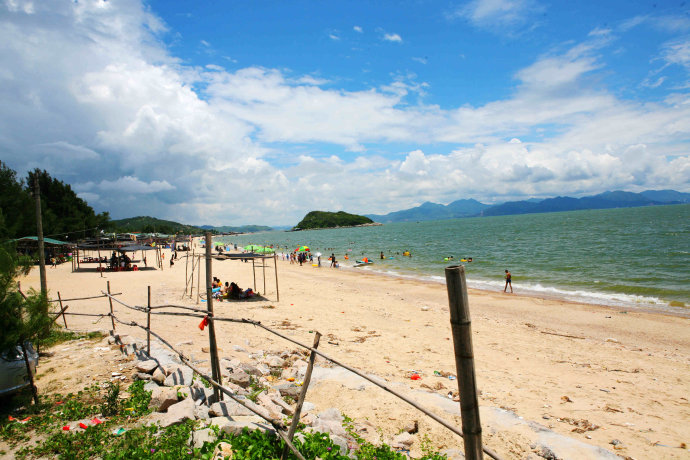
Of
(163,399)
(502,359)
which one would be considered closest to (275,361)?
(163,399)

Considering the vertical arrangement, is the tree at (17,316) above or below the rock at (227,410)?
above

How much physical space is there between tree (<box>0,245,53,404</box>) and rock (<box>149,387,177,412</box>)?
1837 millimetres

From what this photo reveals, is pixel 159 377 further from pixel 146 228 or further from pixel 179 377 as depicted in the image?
pixel 146 228

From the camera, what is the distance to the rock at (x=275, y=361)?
23.5 feet

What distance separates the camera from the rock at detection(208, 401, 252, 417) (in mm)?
4566

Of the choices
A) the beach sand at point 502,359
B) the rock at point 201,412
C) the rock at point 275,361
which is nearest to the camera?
the rock at point 201,412

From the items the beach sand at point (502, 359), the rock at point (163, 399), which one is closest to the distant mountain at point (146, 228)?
the beach sand at point (502, 359)

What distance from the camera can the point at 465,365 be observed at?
238 centimetres

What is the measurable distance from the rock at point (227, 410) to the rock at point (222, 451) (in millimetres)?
737

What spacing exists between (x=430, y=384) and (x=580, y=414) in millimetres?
2534

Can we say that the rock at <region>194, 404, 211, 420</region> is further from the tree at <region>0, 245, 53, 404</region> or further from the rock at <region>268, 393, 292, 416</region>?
the tree at <region>0, 245, 53, 404</region>

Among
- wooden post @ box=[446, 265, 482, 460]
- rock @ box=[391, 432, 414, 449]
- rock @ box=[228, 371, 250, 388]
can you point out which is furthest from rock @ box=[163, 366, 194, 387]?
wooden post @ box=[446, 265, 482, 460]

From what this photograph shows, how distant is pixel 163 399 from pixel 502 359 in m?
7.71

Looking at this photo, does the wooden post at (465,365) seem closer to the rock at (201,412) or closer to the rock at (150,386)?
the rock at (201,412)
